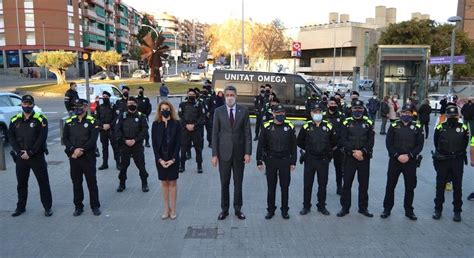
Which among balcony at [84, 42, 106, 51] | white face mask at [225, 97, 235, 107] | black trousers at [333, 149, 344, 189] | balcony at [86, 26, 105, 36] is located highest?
balcony at [86, 26, 105, 36]

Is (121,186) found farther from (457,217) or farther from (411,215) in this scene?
(457,217)

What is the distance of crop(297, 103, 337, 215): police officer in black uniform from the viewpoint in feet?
Result: 20.7

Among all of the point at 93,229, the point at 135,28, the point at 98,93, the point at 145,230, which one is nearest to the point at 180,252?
the point at 145,230

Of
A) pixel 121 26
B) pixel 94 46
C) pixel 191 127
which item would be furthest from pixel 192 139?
pixel 121 26

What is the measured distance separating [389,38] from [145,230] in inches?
1948

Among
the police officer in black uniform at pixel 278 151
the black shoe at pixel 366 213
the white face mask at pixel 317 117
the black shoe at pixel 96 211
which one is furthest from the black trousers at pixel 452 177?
the black shoe at pixel 96 211

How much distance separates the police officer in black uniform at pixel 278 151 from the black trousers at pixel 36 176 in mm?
3315

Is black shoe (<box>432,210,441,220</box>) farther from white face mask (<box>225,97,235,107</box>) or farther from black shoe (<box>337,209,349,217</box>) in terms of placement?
white face mask (<box>225,97,235,107</box>)

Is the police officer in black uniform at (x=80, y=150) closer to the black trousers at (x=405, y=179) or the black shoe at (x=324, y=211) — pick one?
the black shoe at (x=324, y=211)

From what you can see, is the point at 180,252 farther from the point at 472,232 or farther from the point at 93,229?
the point at 472,232

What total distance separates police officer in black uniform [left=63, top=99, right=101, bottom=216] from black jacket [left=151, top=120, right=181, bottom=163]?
1.01 m

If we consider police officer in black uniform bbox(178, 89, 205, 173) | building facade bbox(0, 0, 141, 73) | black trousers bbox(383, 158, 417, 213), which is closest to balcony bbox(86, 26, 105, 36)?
building facade bbox(0, 0, 141, 73)

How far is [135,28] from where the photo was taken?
113375 millimetres

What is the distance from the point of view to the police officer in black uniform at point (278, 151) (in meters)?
6.08
